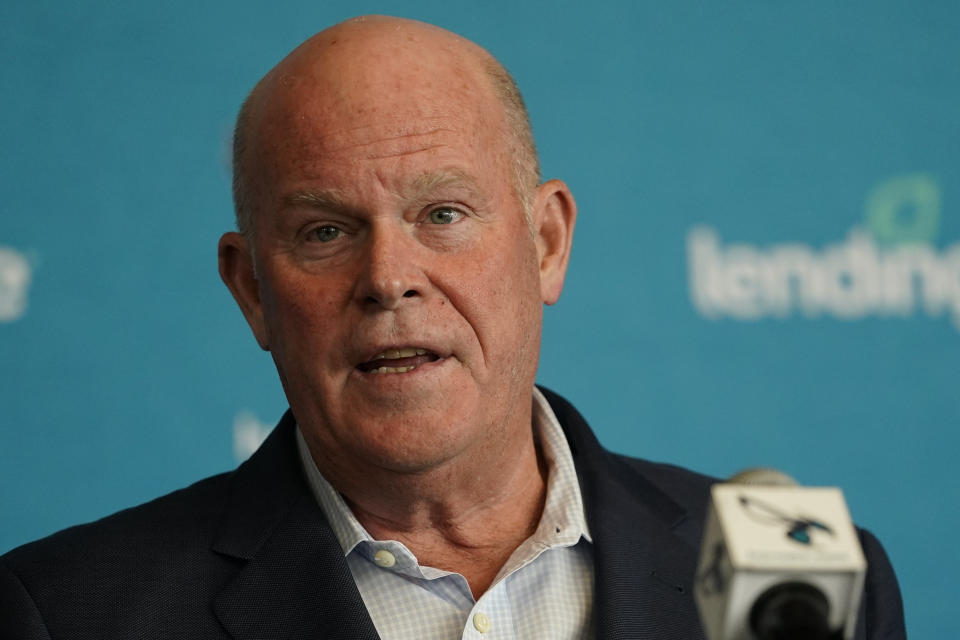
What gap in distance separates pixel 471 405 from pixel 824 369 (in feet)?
4.58

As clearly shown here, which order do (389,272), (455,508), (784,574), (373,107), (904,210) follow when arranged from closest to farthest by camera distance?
(784,574) < (389,272) < (373,107) < (455,508) < (904,210)

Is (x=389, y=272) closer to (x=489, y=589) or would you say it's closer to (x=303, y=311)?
(x=303, y=311)

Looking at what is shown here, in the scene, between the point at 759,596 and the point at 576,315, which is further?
the point at 576,315

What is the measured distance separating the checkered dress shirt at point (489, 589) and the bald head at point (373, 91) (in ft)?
1.72

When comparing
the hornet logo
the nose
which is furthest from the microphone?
the nose

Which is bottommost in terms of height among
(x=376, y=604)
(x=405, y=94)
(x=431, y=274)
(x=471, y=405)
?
(x=376, y=604)

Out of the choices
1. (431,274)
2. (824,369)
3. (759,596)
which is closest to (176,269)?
(431,274)

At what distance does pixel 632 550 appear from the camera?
211 cm

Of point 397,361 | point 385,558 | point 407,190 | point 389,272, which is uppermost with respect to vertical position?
point 407,190

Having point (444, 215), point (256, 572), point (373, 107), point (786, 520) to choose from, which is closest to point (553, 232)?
point (444, 215)

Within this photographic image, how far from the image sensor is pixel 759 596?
1.10 meters

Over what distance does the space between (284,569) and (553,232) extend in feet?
2.45

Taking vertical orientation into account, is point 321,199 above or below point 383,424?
above

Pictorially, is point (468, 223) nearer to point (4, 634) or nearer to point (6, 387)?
point (4, 634)
